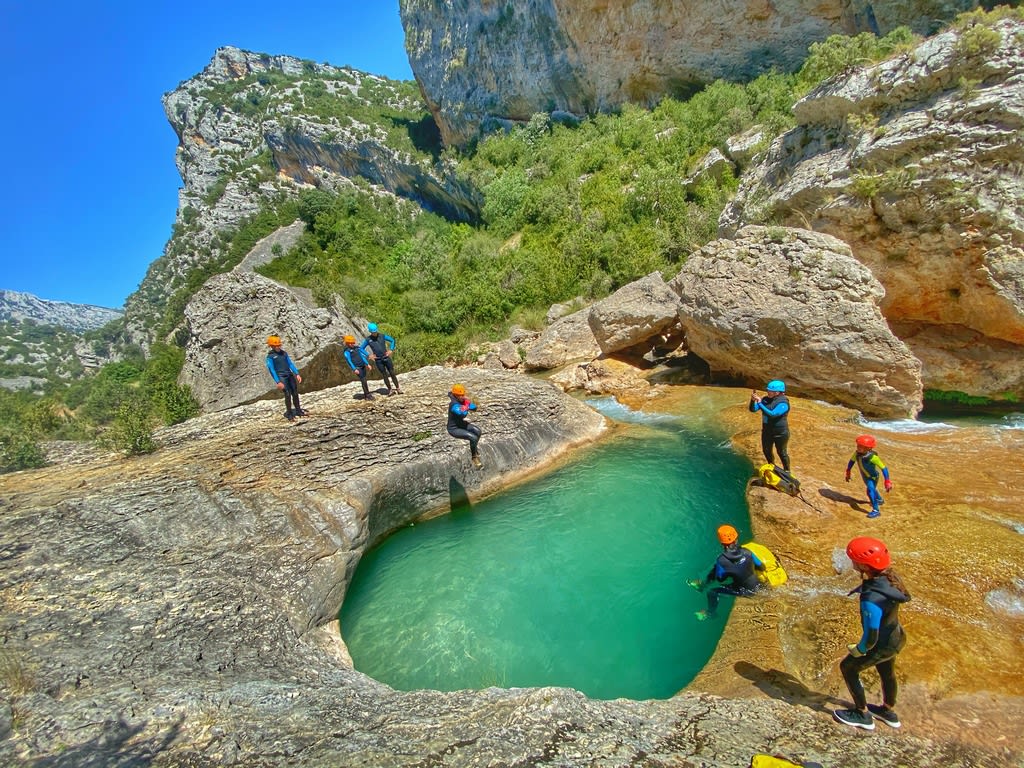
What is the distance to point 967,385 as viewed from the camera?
490 inches

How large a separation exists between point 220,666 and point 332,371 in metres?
12.3

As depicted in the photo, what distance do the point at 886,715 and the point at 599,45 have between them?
40.8m

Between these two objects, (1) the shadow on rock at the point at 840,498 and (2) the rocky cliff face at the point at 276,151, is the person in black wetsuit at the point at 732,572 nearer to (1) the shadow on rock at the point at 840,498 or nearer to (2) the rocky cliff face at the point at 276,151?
(1) the shadow on rock at the point at 840,498

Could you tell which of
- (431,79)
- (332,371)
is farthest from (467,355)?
(431,79)

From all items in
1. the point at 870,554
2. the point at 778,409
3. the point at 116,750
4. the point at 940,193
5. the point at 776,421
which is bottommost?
the point at 116,750

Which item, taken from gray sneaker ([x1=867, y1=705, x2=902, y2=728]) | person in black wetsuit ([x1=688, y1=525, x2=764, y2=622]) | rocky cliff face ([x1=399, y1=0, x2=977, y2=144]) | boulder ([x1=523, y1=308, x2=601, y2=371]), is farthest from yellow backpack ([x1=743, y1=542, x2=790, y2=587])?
rocky cliff face ([x1=399, y1=0, x2=977, y2=144])

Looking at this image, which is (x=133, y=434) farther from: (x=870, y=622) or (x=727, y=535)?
(x=870, y=622)

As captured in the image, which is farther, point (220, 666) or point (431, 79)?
point (431, 79)

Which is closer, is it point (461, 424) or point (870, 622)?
point (870, 622)

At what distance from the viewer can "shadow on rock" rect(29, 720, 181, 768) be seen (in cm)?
368

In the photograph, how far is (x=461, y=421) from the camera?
10.7m

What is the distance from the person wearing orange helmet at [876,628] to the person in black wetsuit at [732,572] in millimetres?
1847

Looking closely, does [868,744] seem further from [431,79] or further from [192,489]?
[431,79]

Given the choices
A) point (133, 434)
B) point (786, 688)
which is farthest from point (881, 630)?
point (133, 434)
